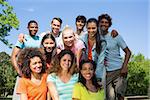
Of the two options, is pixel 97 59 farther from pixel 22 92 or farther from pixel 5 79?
pixel 5 79

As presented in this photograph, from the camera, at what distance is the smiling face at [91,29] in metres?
4.11

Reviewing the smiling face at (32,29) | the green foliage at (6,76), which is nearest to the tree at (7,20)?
the green foliage at (6,76)

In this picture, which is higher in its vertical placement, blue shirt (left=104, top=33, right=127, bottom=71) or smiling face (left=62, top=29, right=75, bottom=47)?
smiling face (left=62, top=29, right=75, bottom=47)

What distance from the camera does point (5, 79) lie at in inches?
253

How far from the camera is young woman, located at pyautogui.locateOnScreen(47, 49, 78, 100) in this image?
12.4ft

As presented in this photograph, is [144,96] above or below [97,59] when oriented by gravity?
below

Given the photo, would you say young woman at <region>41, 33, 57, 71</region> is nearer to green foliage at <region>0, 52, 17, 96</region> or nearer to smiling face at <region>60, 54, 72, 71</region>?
smiling face at <region>60, 54, 72, 71</region>

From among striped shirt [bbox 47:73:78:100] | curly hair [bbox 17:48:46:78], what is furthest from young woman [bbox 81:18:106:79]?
curly hair [bbox 17:48:46:78]

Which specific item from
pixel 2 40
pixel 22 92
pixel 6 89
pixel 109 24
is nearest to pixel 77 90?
pixel 22 92

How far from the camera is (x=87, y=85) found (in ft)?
12.6

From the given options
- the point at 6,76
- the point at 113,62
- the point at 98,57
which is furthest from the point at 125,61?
the point at 6,76

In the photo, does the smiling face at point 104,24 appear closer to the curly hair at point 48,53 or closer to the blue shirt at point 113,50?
the blue shirt at point 113,50

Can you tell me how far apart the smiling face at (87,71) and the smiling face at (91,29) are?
0.41 metres

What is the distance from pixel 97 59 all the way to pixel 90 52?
123mm
